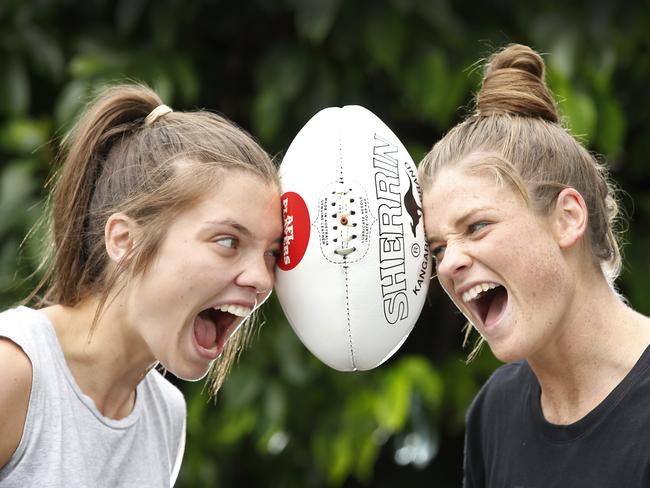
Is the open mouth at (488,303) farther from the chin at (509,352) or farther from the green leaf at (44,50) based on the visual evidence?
the green leaf at (44,50)

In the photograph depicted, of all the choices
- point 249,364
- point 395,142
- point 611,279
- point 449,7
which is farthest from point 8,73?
point 611,279

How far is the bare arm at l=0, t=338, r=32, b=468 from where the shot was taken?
7.11 feet

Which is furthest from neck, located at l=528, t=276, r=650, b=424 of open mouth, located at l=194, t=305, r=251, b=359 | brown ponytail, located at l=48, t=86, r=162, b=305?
brown ponytail, located at l=48, t=86, r=162, b=305

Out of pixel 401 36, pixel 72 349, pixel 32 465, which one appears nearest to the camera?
pixel 32 465

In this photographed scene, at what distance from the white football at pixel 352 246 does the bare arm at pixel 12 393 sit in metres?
0.60

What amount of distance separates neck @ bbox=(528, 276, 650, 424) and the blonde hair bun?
414 millimetres

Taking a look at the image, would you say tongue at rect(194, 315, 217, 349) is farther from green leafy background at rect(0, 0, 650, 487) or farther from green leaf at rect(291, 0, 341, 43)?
green leaf at rect(291, 0, 341, 43)

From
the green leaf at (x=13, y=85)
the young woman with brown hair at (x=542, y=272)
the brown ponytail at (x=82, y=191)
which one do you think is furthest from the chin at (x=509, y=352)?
the green leaf at (x=13, y=85)

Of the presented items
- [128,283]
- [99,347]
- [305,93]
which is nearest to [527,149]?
[128,283]

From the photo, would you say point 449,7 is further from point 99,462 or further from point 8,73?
point 99,462

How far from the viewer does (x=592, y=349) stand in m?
2.31

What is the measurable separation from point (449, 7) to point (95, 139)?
1666 millimetres

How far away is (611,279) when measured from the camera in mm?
2410

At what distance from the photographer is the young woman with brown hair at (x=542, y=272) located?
7.35ft
